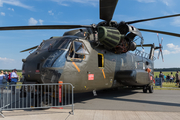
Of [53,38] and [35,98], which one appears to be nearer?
[35,98]

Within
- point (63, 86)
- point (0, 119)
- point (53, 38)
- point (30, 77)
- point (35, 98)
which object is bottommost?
point (0, 119)

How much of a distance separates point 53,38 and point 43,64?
74.0 inches

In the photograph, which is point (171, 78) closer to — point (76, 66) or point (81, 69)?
point (81, 69)

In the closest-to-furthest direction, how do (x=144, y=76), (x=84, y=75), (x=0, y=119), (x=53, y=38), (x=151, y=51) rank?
(x=0, y=119), (x=84, y=75), (x=53, y=38), (x=144, y=76), (x=151, y=51)

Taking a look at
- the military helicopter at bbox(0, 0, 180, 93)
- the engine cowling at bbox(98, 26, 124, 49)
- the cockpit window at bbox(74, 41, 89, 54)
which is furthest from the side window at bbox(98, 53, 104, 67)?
the cockpit window at bbox(74, 41, 89, 54)

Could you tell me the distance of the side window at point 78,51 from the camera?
6727 mm

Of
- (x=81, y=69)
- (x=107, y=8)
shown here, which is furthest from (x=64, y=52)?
(x=107, y=8)

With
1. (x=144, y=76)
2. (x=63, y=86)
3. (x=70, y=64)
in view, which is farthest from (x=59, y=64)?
(x=144, y=76)

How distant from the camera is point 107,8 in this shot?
21.1 feet

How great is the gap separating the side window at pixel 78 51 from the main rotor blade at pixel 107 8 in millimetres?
1734

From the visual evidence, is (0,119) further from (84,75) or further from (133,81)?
(133,81)

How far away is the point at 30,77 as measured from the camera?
21.4ft

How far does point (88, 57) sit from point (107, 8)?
93.3 inches

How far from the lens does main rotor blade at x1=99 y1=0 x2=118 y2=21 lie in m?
5.87
